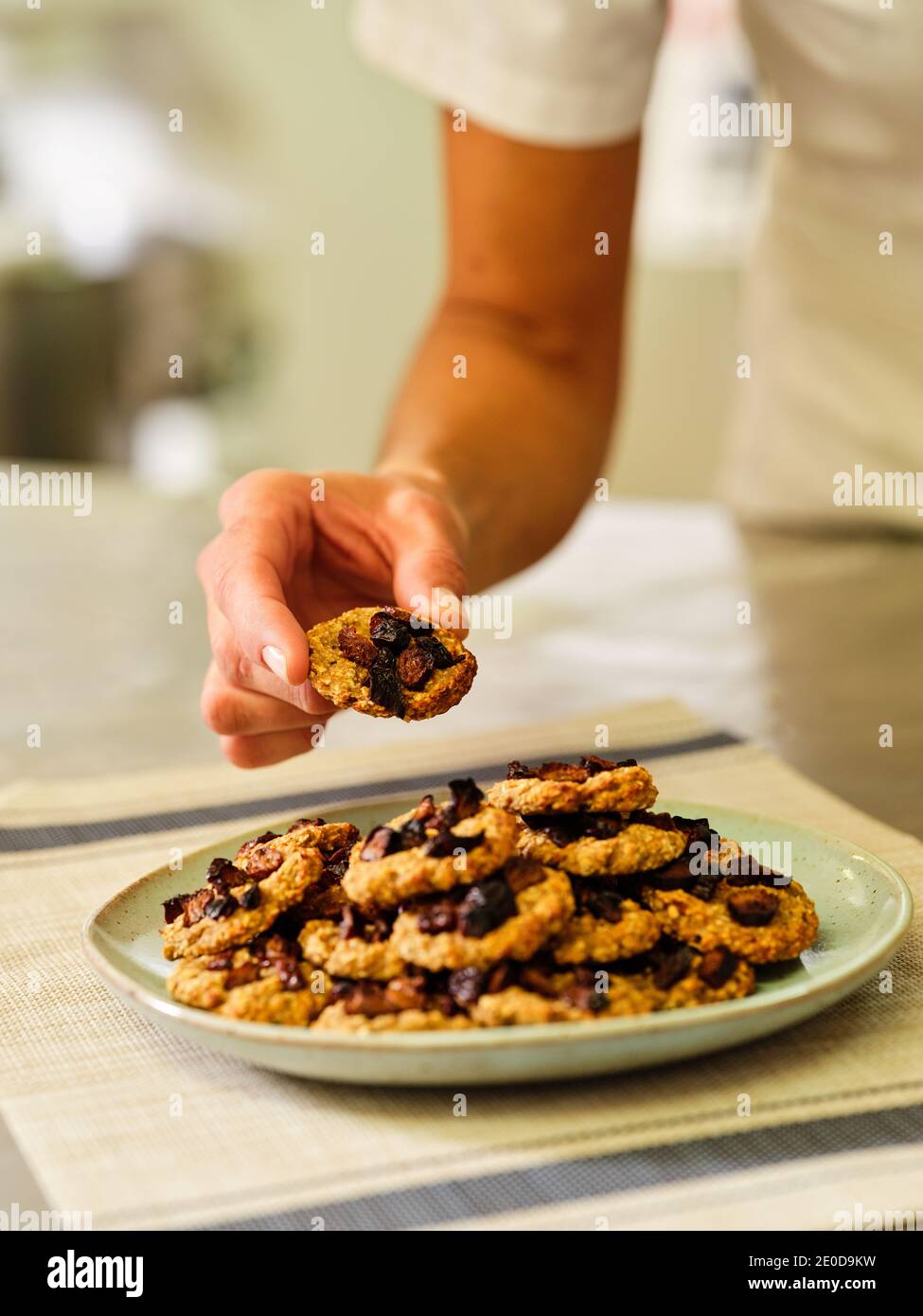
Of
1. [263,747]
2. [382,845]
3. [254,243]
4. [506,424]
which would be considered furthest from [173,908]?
[254,243]

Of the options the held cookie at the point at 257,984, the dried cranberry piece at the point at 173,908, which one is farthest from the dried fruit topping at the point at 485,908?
the dried cranberry piece at the point at 173,908

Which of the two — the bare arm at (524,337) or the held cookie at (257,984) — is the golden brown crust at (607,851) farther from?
the bare arm at (524,337)

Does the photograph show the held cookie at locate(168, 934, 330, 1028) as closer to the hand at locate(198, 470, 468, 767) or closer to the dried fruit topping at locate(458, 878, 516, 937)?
the dried fruit topping at locate(458, 878, 516, 937)

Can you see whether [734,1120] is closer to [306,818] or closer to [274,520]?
[306,818]

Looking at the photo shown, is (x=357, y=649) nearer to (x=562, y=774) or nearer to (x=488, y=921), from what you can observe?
(x=562, y=774)

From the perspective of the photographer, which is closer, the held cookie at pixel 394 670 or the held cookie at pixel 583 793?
the held cookie at pixel 583 793

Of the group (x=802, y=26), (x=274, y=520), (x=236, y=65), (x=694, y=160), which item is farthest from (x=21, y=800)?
(x=236, y=65)

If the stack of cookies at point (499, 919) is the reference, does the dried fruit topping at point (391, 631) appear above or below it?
above
